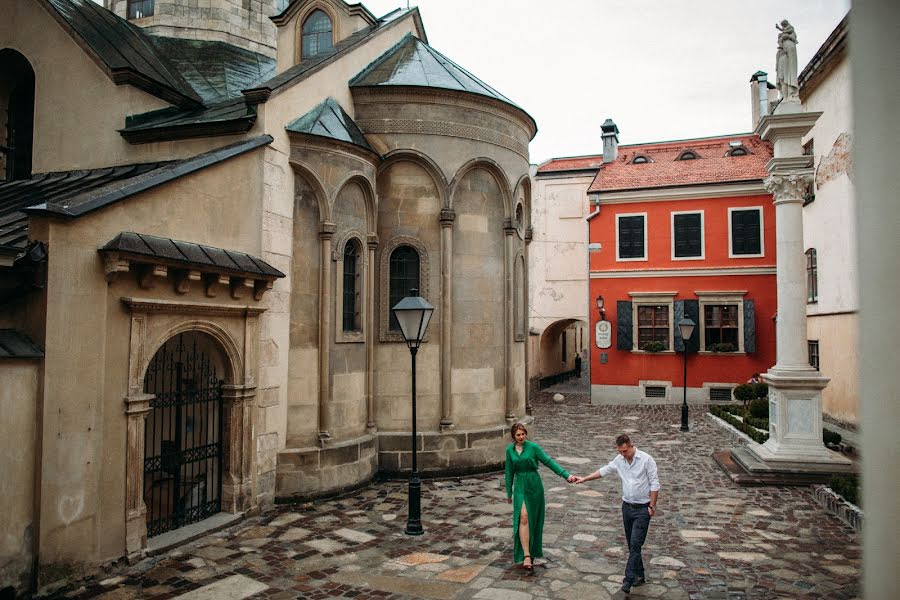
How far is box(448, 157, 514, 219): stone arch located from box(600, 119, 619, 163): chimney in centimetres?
1702

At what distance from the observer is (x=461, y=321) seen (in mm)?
13578

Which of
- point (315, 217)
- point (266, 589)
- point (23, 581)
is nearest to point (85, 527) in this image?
point (23, 581)

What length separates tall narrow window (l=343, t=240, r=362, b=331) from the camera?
41.3ft

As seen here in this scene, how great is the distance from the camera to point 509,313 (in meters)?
14.3

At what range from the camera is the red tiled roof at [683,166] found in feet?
85.2

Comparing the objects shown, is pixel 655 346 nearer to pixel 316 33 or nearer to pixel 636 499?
pixel 316 33

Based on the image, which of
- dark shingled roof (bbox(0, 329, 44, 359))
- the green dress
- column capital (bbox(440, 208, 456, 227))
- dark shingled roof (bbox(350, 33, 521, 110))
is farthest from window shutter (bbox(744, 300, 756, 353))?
dark shingled roof (bbox(0, 329, 44, 359))

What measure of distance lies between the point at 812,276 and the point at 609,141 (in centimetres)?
Answer: 1132

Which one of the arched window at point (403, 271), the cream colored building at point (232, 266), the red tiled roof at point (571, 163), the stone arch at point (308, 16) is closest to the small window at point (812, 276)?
the cream colored building at point (232, 266)

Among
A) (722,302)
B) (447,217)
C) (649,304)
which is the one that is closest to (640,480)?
(447,217)

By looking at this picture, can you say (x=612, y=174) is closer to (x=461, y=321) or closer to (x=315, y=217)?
(x=461, y=321)

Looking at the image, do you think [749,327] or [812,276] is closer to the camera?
[812,276]

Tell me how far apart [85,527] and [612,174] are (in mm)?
24779

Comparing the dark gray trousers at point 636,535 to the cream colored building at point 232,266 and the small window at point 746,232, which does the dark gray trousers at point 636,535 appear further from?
the small window at point 746,232
